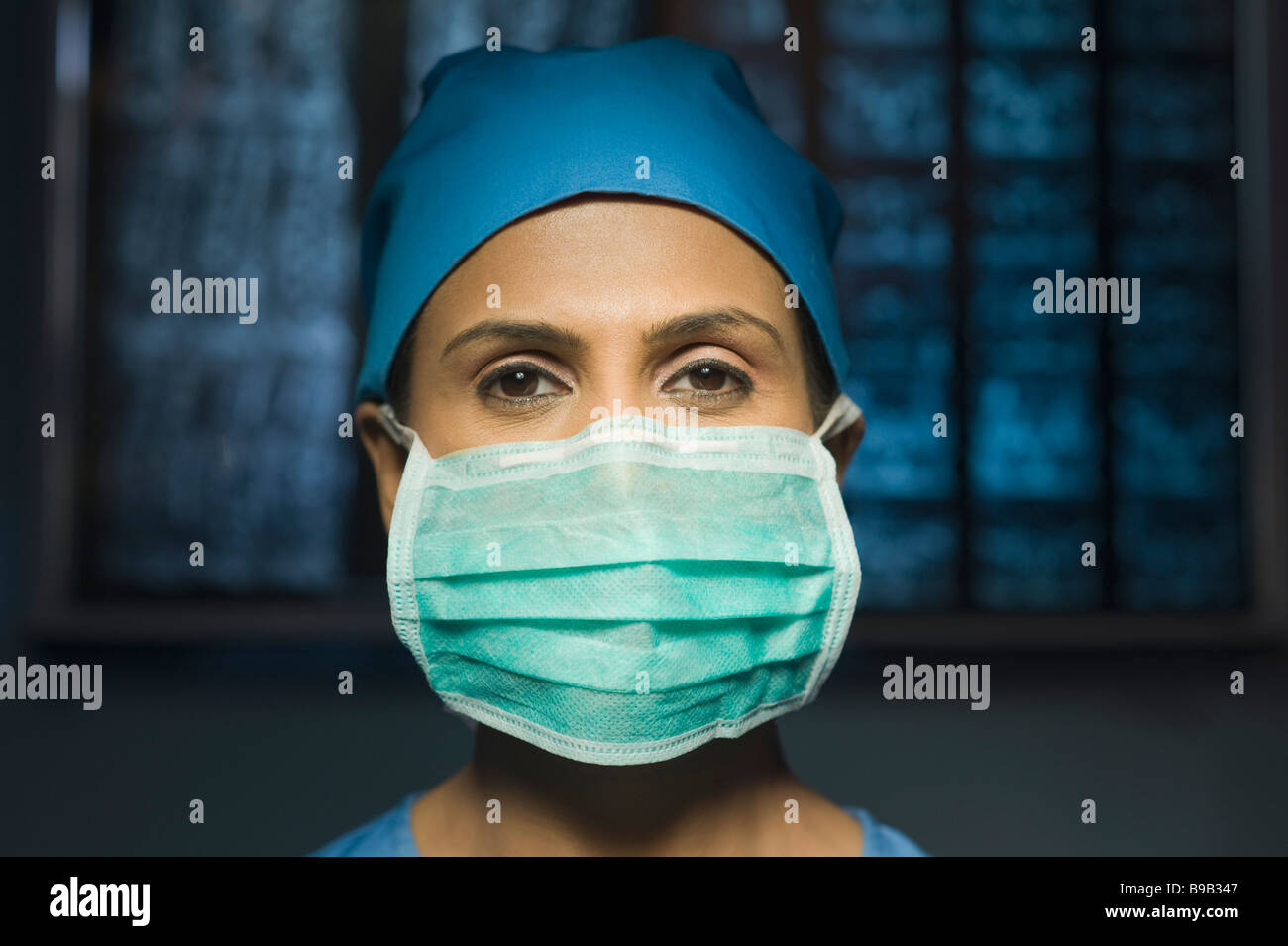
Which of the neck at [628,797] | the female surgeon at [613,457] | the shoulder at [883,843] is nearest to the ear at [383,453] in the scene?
the female surgeon at [613,457]

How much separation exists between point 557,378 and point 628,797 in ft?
1.38

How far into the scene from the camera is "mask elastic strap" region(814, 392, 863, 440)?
98 cm

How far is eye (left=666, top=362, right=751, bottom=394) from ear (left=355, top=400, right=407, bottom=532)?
0.32m

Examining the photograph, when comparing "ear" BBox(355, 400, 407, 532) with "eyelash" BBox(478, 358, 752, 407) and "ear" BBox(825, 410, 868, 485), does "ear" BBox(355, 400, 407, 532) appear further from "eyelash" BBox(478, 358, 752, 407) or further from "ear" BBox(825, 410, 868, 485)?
"ear" BBox(825, 410, 868, 485)

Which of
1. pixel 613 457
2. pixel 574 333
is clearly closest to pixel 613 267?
pixel 574 333

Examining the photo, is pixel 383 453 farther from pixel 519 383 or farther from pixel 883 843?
pixel 883 843

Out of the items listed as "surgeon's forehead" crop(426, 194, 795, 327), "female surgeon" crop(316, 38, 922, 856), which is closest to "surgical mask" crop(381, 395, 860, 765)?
"female surgeon" crop(316, 38, 922, 856)

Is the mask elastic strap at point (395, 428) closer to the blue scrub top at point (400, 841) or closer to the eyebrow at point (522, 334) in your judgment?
the eyebrow at point (522, 334)

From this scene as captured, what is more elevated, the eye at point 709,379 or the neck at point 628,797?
the eye at point 709,379

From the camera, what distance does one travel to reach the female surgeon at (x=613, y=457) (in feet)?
2.76

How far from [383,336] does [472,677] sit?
0.37 metres

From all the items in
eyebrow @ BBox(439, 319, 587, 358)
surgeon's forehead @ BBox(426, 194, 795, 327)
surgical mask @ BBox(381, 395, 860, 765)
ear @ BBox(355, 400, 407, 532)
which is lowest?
surgical mask @ BBox(381, 395, 860, 765)

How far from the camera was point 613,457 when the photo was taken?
33.2 inches

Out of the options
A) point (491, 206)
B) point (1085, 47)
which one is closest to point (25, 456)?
point (491, 206)
